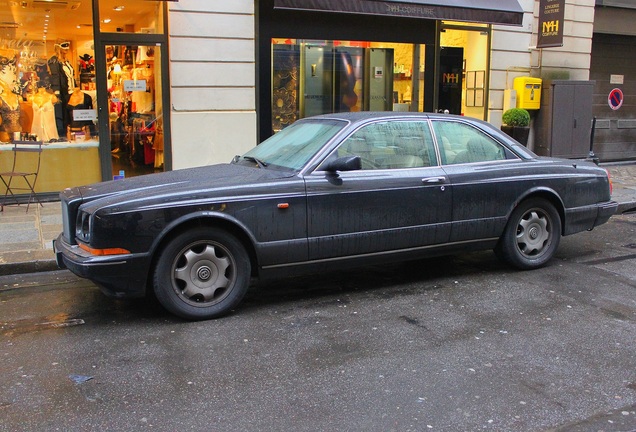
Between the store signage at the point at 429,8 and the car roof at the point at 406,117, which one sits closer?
the car roof at the point at 406,117

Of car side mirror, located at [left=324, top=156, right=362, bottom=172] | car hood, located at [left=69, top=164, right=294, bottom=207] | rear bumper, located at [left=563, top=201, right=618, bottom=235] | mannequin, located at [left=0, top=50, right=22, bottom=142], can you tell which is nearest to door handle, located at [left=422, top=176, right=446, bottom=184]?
car side mirror, located at [left=324, top=156, right=362, bottom=172]

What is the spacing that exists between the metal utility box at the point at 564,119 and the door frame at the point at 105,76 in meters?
7.79

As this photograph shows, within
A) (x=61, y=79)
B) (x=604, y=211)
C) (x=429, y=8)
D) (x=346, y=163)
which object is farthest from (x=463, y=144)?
(x=61, y=79)

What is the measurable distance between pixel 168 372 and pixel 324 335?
123 cm

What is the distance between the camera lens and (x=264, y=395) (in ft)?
12.5

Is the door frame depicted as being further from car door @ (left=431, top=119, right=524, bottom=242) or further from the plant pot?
the plant pot

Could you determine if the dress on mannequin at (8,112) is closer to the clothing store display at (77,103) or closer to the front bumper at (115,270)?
the clothing store display at (77,103)

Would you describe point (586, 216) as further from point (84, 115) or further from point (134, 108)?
point (84, 115)

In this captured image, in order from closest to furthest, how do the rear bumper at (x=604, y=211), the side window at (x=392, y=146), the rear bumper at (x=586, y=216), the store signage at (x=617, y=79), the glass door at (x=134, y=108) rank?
the side window at (x=392, y=146)
the rear bumper at (x=586, y=216)
the rear bumper at (x=604, y=211)
the glass door at (x=134, y=108)
the store signage at (x=617, y=79)

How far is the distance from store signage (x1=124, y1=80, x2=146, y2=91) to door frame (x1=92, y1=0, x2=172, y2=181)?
31 cm

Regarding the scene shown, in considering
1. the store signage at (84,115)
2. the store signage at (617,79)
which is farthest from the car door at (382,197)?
the store signage at (617,79)

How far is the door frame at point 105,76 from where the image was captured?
1012 cm

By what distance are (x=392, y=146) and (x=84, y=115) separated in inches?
250

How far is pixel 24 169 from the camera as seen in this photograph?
33.0 feet
